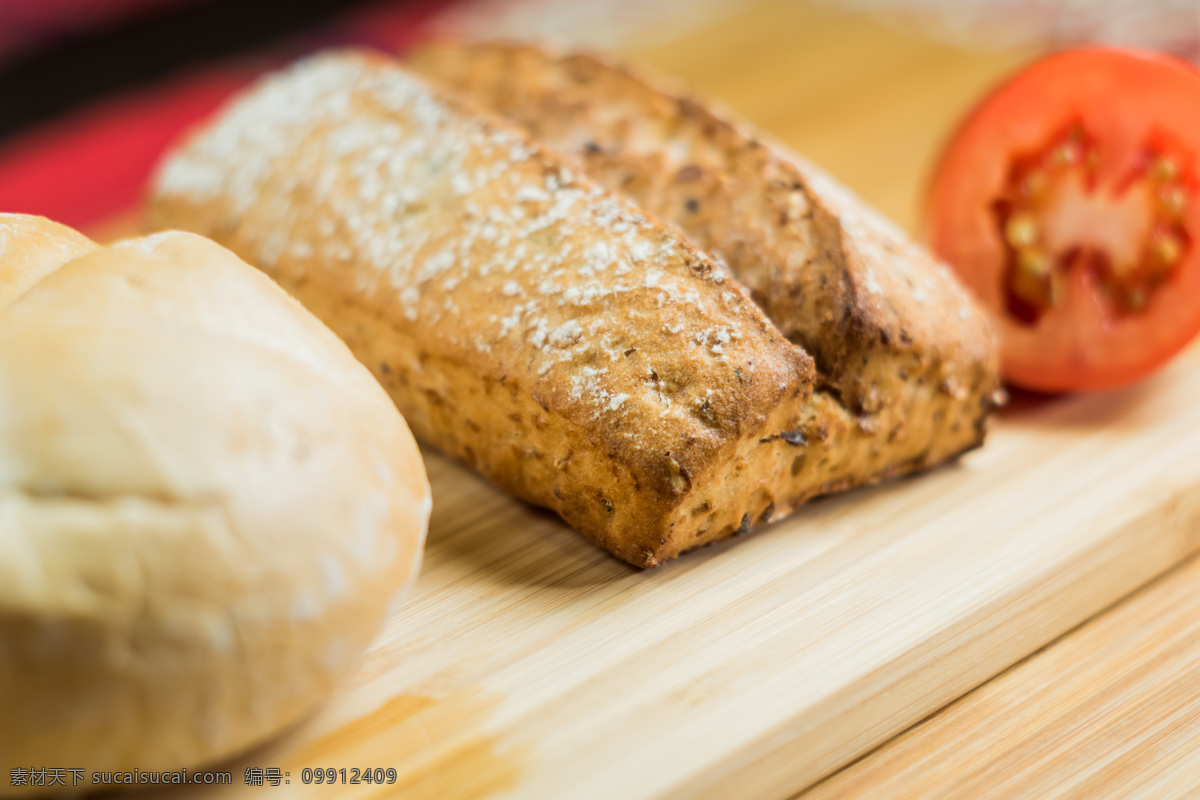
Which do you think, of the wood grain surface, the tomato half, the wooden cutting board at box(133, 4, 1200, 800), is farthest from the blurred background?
the wood grain surface

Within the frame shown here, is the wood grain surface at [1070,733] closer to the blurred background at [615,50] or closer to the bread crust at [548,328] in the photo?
the bread crust at [548,328]

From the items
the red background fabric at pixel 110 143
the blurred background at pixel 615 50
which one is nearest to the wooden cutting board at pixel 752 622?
the blurred background at pixel 615 50

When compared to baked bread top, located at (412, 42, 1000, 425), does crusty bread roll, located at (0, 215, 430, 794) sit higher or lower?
lower

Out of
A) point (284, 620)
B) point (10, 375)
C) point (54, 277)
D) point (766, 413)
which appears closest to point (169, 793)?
point (284, 620)

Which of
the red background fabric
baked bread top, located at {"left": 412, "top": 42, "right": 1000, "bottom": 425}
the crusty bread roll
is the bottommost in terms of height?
the red background fabric

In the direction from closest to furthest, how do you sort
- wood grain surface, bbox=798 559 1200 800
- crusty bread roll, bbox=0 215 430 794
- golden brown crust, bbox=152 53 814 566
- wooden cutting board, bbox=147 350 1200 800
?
crusty bread roll, bbox=0 215 430 794, wooden cutting board, bbox=147 350 1200 800, wood grain surface, bbox=798 559 1200 800, golden brown crust, bbox=152 53 814 566

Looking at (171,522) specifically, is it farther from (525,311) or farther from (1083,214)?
(1083,214)

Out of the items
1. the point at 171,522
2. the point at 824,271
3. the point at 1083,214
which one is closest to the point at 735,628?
the point at 824,271

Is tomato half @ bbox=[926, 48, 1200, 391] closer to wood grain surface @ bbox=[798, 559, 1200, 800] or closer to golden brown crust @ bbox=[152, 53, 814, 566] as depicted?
wood grain surface @ bbox=[798, 559, 1200, 800]

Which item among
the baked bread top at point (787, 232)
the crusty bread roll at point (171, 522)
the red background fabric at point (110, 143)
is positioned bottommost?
the red background fabric at point (110, 143)
